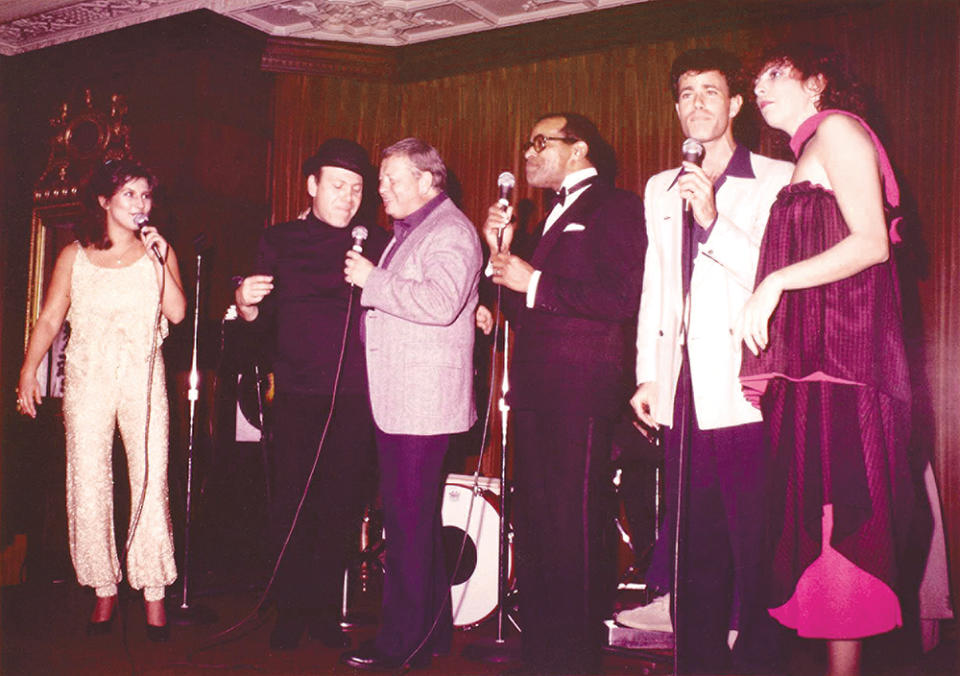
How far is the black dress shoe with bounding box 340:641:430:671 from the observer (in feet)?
8.84

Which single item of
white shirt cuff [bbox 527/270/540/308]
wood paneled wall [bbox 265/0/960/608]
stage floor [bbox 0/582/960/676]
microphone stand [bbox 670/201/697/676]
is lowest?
stage floor [bbox 0/582/960/676]

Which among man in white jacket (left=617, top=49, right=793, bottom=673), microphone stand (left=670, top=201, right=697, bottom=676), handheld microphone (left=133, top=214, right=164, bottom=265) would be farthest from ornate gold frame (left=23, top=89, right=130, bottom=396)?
microphone stand (left=670, top=201, right=697, bottom=676)

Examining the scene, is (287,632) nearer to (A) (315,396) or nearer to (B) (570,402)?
Result: (A) (315,396)

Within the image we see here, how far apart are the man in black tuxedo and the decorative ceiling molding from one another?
2.71 metres

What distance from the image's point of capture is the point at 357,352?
311 centimetres

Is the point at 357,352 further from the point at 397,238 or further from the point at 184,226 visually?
the point at 184,226

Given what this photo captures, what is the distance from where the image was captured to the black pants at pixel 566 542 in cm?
246

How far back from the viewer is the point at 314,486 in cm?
308

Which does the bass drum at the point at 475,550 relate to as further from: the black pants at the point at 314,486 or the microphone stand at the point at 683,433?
the microphone stand at the point at 683,433

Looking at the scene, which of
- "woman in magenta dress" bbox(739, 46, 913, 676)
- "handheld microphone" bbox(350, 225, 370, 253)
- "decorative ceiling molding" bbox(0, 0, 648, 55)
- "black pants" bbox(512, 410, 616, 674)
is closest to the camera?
"woman in magenta dress" bbox(739, 46, 913, 676)

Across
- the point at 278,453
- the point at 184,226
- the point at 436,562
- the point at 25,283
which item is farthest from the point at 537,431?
the point at 25,283

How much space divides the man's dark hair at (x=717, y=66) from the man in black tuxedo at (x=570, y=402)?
1.45ft

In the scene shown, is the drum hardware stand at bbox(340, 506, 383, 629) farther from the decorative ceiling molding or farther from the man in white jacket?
the decorative ceiling molding

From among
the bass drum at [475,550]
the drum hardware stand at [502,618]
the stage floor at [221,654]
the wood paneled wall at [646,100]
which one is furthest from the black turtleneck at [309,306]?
the wood paneled wall at [646,100]
